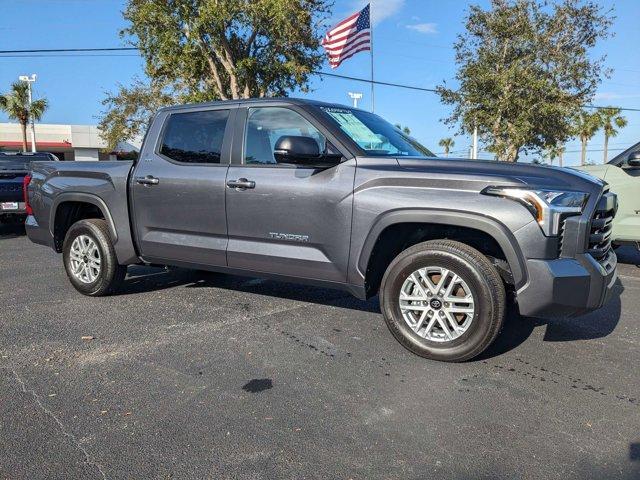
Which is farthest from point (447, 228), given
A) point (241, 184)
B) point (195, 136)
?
point (195, 136)

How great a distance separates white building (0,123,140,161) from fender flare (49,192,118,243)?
42.7m

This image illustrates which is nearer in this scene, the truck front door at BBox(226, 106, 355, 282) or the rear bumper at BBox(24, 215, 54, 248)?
the truck front door at BBox(226, 106, 355, 282)

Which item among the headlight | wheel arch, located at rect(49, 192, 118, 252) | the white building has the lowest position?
wheel arch, located at rect(49, 192, 118, 252)

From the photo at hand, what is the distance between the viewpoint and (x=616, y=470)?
2.56 meters

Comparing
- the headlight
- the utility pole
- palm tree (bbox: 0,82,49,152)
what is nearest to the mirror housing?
the headlight

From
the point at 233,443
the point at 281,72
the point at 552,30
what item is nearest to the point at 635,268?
the point at 233,443

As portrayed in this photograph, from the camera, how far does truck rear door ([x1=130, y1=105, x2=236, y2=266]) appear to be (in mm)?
4738

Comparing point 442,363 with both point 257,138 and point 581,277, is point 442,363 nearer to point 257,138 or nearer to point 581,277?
point 581,277

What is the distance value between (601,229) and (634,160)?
11.8ft

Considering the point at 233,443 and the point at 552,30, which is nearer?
the point at 233,443

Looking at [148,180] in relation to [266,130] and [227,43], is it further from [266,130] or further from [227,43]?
[227,43]

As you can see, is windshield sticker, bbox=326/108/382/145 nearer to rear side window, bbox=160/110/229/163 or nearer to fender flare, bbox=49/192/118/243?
rear side window, bbox=160/110/229/163

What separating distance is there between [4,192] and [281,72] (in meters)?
9.80

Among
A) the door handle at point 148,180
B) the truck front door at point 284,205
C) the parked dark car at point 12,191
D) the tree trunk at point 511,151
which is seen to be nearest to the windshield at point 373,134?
the truck front door at point 284,205
